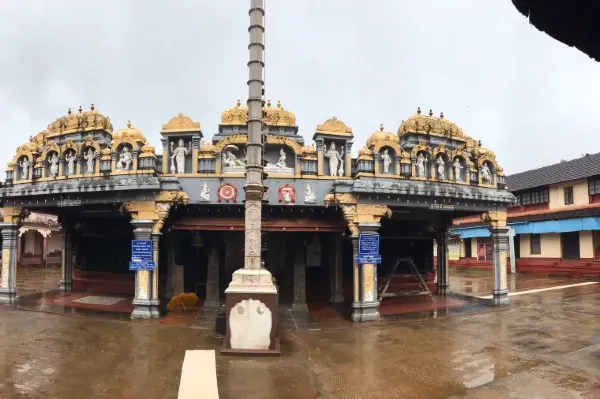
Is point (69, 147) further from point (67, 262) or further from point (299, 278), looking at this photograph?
point (299, 278)

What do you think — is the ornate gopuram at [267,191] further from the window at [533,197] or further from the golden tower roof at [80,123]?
the window at [533,197]

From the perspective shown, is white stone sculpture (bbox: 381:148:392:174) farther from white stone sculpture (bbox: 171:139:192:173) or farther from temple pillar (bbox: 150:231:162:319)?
temple pillar (bbox: 150:231:162:319)

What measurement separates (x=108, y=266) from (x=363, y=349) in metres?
13.4

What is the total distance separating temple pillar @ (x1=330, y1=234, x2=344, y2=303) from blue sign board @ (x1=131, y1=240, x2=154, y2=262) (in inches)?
267

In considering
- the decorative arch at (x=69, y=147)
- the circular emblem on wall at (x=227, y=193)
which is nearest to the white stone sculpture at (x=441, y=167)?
the circular emblem on wall at (x=227, y=193)

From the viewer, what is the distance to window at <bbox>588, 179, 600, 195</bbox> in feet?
82.7

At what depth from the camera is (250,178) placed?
33.4ft

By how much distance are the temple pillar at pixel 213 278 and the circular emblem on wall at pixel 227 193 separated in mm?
2746

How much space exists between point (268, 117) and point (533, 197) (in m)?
24.0


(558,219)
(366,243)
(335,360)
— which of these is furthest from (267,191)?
(558,219)

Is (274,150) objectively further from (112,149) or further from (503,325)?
(503,325)

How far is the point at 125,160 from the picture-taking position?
520 inches

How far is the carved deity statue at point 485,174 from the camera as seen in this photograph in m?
15.1

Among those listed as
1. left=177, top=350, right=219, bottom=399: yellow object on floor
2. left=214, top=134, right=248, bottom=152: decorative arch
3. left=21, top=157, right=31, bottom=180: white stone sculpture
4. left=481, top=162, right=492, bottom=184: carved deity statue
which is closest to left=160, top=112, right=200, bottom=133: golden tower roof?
left=214, top=134, right=248, bottom=152: decorative arch
